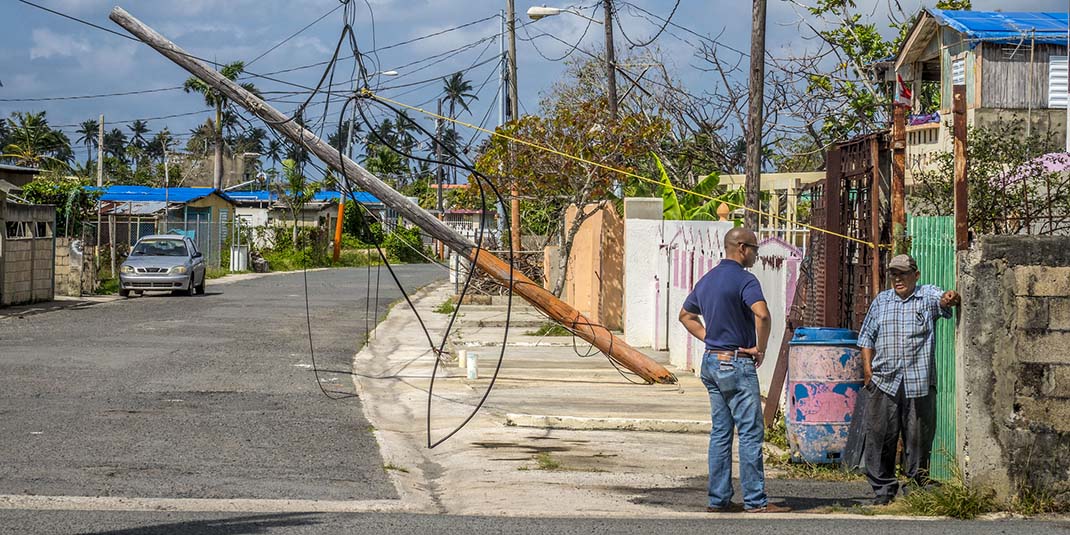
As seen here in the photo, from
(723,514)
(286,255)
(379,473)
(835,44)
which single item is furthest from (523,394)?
(286,255)

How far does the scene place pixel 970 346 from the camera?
8242 mm

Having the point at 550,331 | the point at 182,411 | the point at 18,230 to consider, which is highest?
the point at 18,230

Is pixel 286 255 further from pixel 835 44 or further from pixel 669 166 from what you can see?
pixel 835 44

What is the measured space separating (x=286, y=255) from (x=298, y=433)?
154 feet

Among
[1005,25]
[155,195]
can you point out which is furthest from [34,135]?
[1005,25]

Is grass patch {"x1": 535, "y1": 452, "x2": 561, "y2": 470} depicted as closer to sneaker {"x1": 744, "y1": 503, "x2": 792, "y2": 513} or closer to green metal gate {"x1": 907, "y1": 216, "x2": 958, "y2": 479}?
sneaker {"x1": 744, "y1": 503, "x2": 792, "y2": 513}

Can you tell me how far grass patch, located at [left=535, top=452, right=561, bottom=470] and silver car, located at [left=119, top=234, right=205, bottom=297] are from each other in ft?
76.5

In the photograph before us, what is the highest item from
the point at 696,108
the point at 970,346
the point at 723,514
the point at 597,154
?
the point at 696,108

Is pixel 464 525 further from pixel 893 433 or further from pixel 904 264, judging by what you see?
pixel 904 264

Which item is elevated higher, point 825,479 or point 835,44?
point 835,44

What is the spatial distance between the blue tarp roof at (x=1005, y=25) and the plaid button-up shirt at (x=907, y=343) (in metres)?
16.1

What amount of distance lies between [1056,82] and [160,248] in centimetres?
2219

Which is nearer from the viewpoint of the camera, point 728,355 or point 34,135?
point 728,355

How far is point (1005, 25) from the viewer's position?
2339 centimetres
